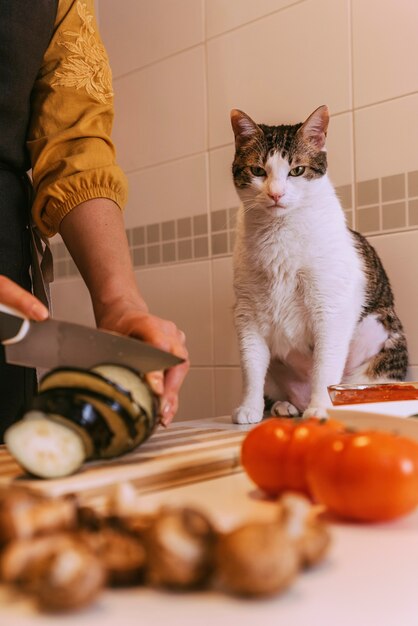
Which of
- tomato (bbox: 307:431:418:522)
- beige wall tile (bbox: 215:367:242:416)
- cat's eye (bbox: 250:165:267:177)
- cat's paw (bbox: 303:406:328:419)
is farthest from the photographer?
beige wall tile (bbox: 215:367:242:416)

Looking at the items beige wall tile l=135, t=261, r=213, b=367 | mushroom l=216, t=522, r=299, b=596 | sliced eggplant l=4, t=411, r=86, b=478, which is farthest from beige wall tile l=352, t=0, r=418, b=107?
mushroom l=216, t=522, r=299, b=596

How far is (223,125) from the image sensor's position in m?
1.89

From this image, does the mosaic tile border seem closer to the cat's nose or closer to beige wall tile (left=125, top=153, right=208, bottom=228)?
beige wall tile (left=125, top=153, right=208, bottom=228)

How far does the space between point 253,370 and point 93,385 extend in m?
0.76

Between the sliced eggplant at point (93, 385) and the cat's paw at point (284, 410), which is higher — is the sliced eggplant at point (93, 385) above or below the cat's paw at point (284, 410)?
above

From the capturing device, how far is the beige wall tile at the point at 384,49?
148cm

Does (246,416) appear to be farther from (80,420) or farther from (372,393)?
(80,420)

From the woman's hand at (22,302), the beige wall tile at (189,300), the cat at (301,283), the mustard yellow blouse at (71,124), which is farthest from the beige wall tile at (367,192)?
the woman's hand at (22,302)

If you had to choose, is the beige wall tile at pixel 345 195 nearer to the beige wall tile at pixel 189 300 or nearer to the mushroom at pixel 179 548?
the beige wall tile at pixel 189 300

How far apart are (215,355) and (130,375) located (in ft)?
3.93

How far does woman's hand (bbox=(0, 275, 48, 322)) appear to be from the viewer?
2.31ft

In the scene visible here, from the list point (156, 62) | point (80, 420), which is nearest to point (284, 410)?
point (80, 420)

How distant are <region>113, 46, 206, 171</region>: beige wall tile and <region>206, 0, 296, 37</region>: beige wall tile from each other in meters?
0.08

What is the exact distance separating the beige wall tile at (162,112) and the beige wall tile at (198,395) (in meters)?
0.66
